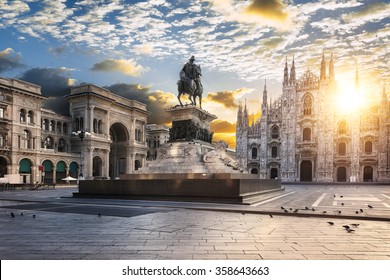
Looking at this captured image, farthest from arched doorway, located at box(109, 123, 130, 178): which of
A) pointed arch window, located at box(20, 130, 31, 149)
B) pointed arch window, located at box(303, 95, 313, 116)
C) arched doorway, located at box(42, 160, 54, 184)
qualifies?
pointed arch window, located at box(303, 95, 313, 116)

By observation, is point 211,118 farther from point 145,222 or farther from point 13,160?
point 13,160

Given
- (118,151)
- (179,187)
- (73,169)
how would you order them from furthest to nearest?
(118,151) → (73,169) → (179,187)

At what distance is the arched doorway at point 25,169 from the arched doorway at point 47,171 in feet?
8.21

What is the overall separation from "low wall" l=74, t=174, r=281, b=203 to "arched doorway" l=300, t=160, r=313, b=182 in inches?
1757

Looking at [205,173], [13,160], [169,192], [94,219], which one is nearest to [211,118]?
[205,173]

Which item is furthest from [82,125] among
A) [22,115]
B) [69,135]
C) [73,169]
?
[22,115]

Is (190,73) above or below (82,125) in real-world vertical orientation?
above

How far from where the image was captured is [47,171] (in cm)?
4719

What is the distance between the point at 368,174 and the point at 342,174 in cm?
408

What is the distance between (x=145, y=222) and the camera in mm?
8617

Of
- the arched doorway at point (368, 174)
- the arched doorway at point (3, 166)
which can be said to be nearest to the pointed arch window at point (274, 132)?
the arched doorway at point (368, 174)

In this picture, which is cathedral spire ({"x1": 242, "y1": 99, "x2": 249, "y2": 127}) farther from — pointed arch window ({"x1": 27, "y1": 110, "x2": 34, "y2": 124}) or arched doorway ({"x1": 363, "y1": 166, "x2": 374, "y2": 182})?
pointed arch window ({"x1": 27, "y1": 110, "x2": 34, "y2": 124})

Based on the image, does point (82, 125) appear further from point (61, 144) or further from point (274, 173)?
point (274, 173)
